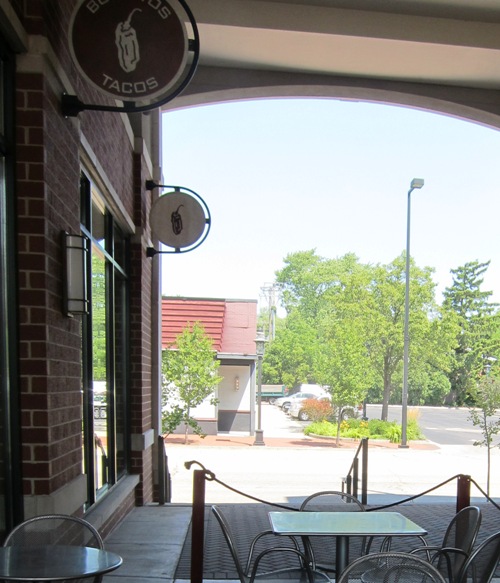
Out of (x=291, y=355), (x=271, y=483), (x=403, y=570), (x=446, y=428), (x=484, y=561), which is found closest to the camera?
(x=403, y=570)

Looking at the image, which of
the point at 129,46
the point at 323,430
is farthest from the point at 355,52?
the point at 323,430

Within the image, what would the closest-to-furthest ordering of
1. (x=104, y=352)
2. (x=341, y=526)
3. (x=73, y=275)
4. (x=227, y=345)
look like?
(x=73, y=275), (x=341, y=526), (x=104, y=352), (x=227, y=345)

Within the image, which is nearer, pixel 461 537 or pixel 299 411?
pixel 461 537

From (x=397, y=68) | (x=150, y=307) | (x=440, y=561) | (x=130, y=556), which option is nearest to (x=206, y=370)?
(x=150, y=307)

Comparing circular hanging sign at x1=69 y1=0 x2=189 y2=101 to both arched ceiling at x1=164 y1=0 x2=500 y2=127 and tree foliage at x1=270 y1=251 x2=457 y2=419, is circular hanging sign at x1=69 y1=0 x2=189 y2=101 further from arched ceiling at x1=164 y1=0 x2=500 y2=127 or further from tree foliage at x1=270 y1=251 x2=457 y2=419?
tree foliage at x1=270 y1=251 x2=457 y2=419

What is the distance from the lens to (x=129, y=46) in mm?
3934

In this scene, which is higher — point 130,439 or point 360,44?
point 360,44

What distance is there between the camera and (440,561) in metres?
3.97

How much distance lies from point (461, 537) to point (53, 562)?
2774 millimetres

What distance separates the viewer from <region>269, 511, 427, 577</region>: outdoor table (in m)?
3.87

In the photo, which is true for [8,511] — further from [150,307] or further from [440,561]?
[150,307]

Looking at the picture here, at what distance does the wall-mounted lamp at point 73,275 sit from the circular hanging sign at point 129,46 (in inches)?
42.2

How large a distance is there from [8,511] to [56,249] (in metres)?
1.67

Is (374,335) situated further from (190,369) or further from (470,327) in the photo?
(470,327)
